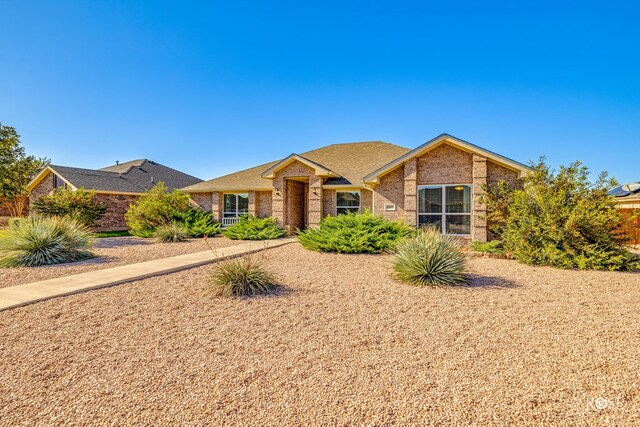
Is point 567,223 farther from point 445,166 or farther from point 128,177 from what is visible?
point 128,177

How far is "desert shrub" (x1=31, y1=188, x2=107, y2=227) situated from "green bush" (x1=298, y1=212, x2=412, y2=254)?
12891 millimetres

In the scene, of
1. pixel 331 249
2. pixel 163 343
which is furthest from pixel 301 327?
pixel 331 249

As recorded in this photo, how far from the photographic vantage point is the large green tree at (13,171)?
26.1 m

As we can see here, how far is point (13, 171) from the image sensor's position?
1086 inches

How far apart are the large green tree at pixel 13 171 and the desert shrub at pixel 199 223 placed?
622 inches

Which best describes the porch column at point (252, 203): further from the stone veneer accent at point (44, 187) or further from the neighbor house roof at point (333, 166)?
the stone veneer accent at point (44, 187)

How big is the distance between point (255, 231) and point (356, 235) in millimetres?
6716

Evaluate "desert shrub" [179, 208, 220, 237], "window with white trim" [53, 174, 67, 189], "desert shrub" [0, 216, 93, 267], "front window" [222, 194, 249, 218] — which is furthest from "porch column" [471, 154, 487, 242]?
"window with white trim" [53, 174, 67, 189]

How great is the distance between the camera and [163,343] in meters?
4.07

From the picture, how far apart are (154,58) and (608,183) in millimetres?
17967

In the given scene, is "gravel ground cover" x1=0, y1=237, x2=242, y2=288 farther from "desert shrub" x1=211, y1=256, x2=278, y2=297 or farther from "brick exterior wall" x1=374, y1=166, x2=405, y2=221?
"brick exterior wall" x1=374, y1=166, x2=405, y2=221

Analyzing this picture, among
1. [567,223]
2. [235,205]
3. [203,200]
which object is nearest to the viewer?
[567,223]

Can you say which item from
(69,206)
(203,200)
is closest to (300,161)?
(203,200)

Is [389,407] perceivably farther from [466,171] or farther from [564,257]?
[466,171]
